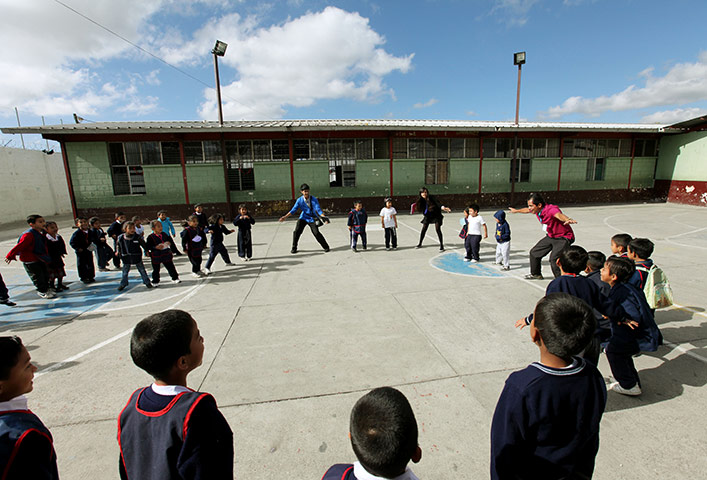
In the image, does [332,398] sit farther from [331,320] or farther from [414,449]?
[414,449]

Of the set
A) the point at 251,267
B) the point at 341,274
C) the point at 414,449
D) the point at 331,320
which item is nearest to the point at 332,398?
the point at 331,320

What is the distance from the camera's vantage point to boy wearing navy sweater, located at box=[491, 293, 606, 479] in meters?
1.62

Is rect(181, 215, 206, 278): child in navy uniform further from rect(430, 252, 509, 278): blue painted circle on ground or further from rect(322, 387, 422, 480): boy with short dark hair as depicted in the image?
rect(322, 387, 422, 480): boy with short dark hair

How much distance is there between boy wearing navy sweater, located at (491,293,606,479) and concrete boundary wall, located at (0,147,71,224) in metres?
25.6

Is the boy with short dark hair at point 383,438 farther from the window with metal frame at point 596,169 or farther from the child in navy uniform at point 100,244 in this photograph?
the window with metal frame at point 596,169

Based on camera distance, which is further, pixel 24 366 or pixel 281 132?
pixel 281 132

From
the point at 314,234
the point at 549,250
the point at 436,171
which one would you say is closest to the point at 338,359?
the point at 549,250

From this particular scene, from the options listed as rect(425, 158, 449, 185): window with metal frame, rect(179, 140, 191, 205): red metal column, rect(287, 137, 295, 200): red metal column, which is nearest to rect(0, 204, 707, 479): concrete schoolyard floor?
rect(179, 140, 191, 205): red metal column

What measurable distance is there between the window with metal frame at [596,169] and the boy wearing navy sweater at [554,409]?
924 inches

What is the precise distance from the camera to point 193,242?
7.88m

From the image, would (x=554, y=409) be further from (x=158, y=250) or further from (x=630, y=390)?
(x=158, y=250)

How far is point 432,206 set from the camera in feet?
31.2

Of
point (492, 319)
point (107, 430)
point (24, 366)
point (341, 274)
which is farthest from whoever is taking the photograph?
point (341, 274)

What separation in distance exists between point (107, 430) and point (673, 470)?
14.3 ft
